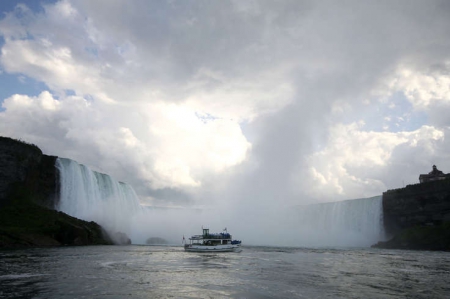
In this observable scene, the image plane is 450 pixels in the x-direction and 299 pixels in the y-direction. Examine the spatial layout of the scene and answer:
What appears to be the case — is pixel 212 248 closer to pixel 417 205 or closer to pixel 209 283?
pixel 209 283

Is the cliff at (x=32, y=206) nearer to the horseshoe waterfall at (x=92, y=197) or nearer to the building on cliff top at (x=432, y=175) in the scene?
the horseshoe waterfall at (x=92, y=197)

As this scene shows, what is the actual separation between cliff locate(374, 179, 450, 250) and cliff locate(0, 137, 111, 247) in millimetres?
79058

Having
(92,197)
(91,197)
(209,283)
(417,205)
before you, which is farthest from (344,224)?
(209,283)

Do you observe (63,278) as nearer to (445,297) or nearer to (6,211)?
(445,297)

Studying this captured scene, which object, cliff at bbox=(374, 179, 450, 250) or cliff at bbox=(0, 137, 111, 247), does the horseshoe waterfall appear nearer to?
cliff at bbox=(0, 137, 111, 247)

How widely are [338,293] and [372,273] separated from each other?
13892mm

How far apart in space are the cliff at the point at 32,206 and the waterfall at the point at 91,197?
115 inches

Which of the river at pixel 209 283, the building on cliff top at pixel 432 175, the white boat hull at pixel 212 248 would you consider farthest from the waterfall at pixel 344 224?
the river at pixel 209 283

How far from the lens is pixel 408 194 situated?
94.4m

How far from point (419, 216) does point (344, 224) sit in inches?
943

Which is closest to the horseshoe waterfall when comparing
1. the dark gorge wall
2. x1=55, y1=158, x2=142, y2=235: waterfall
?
x1=55, y1=158, x2=142, y2=235: waterfall

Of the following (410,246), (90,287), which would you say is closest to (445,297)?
(90,287)

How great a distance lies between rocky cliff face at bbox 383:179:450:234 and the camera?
86375 mm

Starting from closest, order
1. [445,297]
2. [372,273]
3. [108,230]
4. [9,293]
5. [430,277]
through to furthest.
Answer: [9,293] < [445,297] < [430,277] < [372,273] < [108,230]
